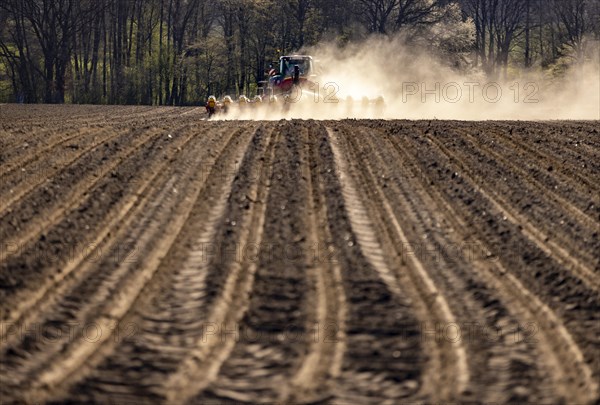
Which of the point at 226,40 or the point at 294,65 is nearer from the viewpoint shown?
the point at 294,65

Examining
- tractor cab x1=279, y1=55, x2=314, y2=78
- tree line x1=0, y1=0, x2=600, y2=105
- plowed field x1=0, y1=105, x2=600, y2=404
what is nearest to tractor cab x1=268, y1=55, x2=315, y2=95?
tractor cab x1=279, y1=55, x2=314, y2=78

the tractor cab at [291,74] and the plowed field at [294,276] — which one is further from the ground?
the tractor cab at [291,74]

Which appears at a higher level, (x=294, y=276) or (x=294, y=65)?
(x=294, y=65)

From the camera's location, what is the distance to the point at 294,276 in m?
9.14

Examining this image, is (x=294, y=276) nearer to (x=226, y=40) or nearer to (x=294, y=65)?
(x=294, y=65)

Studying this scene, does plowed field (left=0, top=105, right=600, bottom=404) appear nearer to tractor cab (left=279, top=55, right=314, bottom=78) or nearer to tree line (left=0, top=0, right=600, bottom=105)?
tractor cab (left=279, top=55, right=314, bottom=78)

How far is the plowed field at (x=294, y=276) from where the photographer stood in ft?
21.9

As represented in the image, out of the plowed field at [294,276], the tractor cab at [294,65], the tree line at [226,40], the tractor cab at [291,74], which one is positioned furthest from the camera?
the tree line at [226,40]

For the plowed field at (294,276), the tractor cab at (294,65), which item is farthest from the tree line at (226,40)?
the plowed field at (294,276)

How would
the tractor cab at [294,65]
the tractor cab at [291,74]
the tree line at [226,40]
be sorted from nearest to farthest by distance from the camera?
1. the tractor cab at [291,74]
2. the tractor cab at [294,65]
3. the tree line at [226,40]

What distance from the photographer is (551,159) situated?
17281 millimetres

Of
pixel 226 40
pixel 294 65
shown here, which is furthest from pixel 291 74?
pixel 226 40

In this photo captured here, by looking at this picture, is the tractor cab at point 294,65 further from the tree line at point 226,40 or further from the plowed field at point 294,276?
the tree line at point 226,40

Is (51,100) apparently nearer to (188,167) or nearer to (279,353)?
(188,167)
